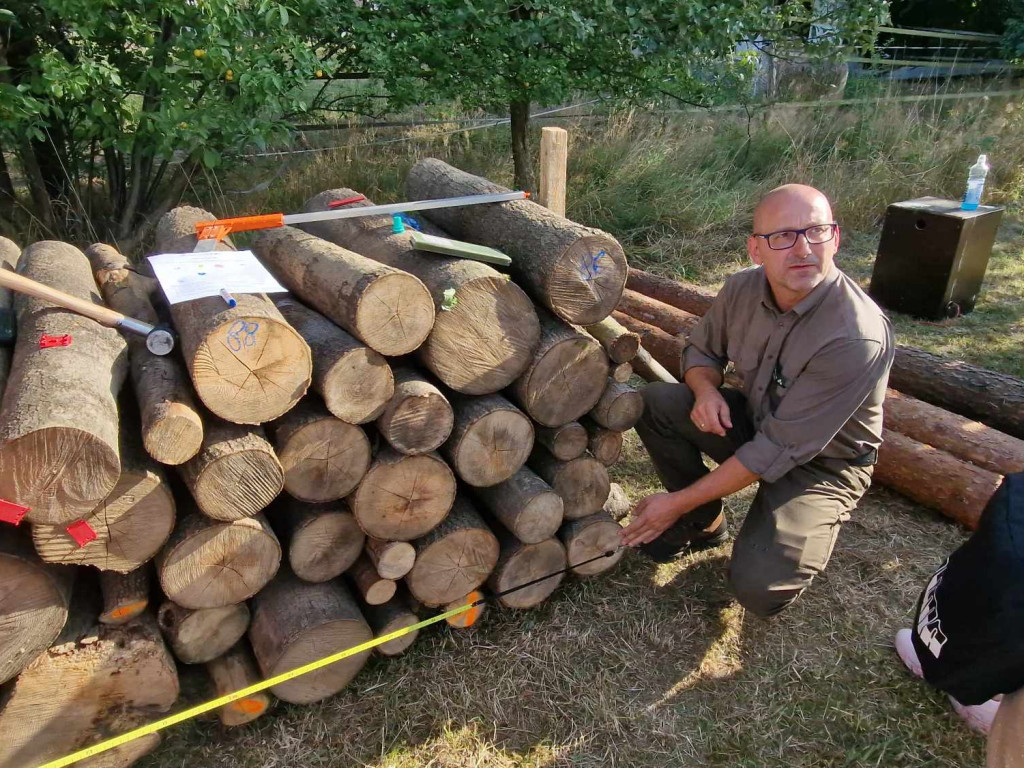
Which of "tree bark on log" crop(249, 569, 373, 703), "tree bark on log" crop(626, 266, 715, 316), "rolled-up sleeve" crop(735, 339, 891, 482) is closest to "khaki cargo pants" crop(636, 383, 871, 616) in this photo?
"rolled-up sleeve" crop(735, 339, 891, 482)

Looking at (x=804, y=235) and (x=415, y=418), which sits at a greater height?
(x=804, y=235)

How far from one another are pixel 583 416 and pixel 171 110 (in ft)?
10.8

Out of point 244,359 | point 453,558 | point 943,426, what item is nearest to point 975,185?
point 943,426

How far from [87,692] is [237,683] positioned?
447 mm

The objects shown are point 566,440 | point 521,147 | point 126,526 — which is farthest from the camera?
point 521,147

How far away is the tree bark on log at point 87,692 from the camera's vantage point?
2.08 metres

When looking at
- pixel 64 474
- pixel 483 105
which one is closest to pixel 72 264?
pixel 64 474

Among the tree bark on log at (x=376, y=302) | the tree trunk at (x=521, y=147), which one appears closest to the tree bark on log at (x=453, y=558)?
the tree bark on log at (x=376, y=302)

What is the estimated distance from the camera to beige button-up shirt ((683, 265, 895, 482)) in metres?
2.42

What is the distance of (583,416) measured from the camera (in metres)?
2.92

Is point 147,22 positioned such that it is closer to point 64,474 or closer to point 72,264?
point 72,264

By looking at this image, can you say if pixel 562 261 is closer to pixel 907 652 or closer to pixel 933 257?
pixel 907 652

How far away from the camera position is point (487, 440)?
2.52m

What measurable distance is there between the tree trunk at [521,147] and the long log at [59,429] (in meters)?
5.28
